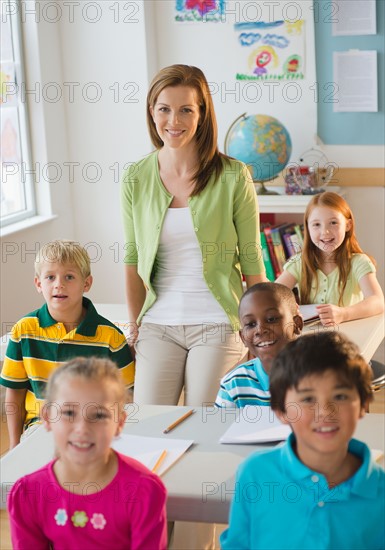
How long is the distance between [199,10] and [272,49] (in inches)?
16.5

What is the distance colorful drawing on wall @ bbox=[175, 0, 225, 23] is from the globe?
0.59 meters

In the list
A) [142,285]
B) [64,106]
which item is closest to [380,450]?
[142,285]

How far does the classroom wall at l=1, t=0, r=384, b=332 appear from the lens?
419 centimetres

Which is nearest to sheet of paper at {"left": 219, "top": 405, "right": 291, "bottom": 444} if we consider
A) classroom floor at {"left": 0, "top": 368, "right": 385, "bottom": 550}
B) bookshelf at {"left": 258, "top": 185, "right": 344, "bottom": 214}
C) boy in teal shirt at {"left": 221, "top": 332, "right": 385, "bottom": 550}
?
boy in teal shirt at {"left": 221, "top": 332, "right": 385, "bottom": 550}

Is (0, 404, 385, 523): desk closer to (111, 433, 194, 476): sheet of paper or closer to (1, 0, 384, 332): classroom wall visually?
(111, 433, 194, 476): sheet of paper

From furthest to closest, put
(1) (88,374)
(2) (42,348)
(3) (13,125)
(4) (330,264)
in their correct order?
(3) (13,125) < (4) (330,264) < (2) (42,348) < (1) (88,374)

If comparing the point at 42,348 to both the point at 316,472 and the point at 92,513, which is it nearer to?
the point at 92,513

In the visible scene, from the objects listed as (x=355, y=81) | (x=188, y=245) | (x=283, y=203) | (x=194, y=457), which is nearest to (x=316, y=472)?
(x=194, y=457)

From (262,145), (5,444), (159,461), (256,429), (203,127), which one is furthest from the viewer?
(262,145)

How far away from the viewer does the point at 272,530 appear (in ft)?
4.69

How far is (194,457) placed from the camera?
5.67 feet

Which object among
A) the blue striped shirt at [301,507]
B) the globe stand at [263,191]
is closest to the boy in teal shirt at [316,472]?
the blue striped shirt at [301,507]

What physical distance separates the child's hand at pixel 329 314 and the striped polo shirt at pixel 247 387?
2.36 feet

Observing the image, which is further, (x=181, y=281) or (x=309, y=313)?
(x=309, y=313)
